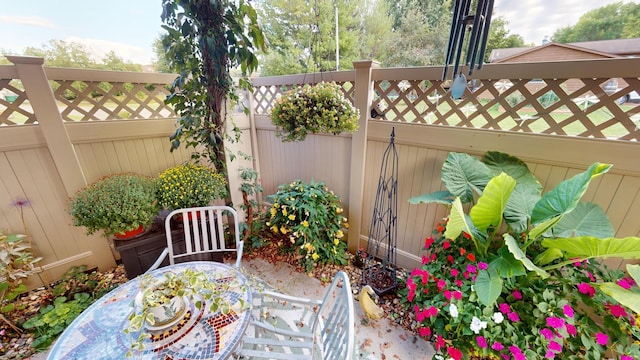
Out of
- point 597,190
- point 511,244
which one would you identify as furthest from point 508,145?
point 511,244

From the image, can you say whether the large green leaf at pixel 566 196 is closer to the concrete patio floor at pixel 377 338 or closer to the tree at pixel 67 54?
the concrete patio floor at pixel 377 338

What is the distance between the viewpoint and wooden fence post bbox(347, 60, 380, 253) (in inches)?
73.7

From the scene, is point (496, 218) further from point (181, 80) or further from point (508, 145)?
point (181, 80)

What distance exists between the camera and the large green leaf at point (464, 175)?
1.50 metres

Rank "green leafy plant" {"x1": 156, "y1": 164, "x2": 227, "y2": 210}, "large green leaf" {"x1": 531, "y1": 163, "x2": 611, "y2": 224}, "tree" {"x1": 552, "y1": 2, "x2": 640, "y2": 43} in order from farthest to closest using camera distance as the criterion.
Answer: "tree" {"x1": 552, "y1": 2, "x2": 640, "y2": 43} < "green leafy plant" {"x1": 156, "y1": 164, "x2": 227, "y2": 210} < "large green leaf" {"x1": 531, "y1": 163, "x2": 611, "y2": 224}

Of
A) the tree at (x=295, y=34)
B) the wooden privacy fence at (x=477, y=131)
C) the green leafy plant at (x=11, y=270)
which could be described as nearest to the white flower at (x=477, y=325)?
the wooden privacy fence at (x=477, y=131)

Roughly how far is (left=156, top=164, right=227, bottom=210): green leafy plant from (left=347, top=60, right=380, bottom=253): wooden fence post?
1.21 meters

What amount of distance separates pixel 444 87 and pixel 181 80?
1986mm

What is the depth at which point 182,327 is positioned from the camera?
96 cm

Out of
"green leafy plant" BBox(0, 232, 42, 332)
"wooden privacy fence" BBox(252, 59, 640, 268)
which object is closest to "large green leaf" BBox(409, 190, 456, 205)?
"wooden privacy fence" BBox(252, 59, 640, 268)

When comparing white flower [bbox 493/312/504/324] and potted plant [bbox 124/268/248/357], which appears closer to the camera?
potted plant [bbox 124/268/248/357]

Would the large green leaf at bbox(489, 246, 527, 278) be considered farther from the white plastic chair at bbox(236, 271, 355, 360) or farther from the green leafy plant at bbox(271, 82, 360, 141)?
the green leafy plant at bbox(271, 82, 360, 141)

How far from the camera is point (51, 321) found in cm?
159

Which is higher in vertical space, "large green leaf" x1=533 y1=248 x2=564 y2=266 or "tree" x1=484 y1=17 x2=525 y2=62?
"tree" x1=484 y1=17 x2=525 y2=62
